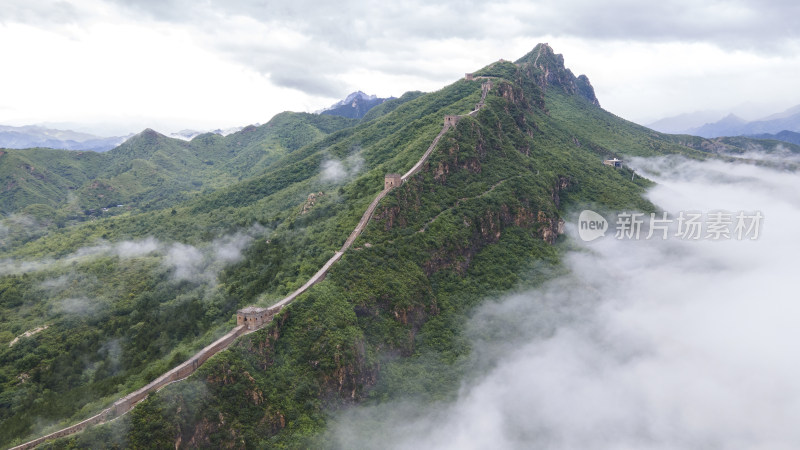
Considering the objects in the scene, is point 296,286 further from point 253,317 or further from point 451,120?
point 451,120

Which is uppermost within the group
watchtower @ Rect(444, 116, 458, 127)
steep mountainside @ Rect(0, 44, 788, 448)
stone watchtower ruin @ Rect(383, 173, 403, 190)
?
watchtower @ Rect(444, 116, 458, 127)

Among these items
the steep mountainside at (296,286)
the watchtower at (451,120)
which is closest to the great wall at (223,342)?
the steep mountainside at (296,286)

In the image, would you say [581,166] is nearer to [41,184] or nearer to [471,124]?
[471,124]

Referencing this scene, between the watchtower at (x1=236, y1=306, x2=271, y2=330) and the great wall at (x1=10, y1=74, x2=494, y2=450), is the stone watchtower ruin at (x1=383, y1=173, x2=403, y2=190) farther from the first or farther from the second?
the watchtower at (x1=236, y1=306, x2=271, y2=330)

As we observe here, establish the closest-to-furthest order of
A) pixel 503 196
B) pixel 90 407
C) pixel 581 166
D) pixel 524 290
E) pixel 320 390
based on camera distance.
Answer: pixel 90 407, pixel 320 390, pixel 524 290, pixel 503 196, pixel 581 166

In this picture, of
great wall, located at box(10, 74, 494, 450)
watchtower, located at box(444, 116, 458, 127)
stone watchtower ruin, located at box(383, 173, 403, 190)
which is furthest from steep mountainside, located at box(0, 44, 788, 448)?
watchtower, located at box(444, 116, 458, 127)

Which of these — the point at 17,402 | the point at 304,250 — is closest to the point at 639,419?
the point at 304,250
